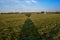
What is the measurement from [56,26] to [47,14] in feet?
0.92

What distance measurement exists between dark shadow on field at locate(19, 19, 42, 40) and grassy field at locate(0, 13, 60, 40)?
0.05 metres

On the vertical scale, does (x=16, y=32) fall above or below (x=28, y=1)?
below

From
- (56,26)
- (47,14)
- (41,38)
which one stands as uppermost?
(47,14)

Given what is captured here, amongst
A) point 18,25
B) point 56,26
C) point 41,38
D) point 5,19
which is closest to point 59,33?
point 56,26

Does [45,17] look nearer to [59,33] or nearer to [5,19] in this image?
[59,33]

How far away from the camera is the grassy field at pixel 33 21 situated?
283cm

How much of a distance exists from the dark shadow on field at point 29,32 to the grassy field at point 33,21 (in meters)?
0.05

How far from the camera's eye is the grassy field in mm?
2830

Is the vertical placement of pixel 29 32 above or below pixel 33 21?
below

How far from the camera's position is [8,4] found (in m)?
2.90

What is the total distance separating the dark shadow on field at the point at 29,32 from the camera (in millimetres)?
2844

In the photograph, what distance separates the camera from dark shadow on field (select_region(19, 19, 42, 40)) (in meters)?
2.84

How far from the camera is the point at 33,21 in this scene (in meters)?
2.90

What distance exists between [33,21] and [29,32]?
0.22 meters
